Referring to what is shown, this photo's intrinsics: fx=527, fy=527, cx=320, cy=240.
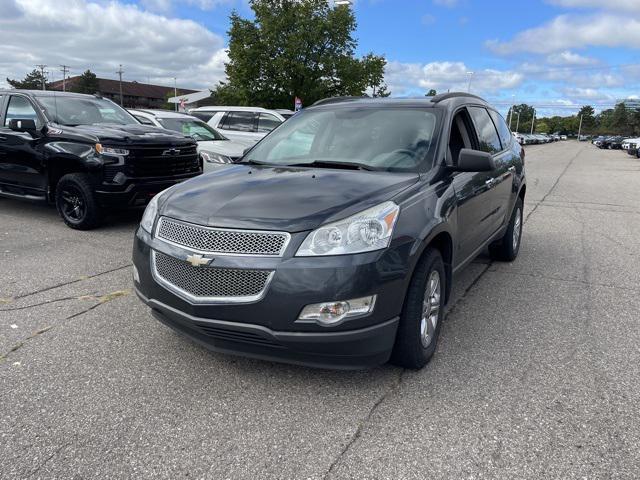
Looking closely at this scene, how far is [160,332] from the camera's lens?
388cm

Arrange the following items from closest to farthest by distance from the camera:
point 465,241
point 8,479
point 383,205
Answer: point 8,479, point 383,205, point 465,241

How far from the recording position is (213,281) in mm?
2889

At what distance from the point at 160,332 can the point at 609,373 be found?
10.1 feet

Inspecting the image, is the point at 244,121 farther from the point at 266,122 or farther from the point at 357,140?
the point at 357,140

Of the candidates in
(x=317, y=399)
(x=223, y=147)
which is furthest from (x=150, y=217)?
(x=223, y=147)

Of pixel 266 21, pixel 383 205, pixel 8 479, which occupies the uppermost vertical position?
pixel 266 21

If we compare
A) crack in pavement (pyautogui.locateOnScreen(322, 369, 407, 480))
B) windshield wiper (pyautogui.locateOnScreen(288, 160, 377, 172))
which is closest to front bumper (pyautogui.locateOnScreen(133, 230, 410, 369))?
crack in pavement (pyautogui.locateOnScreen(322, 369, 407, 480))

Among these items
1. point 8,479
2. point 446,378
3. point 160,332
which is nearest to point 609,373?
point 446,378

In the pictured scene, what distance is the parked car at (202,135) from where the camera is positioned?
32.3 ft

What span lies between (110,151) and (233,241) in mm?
4724

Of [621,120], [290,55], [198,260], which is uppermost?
[621,120]

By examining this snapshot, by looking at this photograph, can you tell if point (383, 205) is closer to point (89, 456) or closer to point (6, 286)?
point (89, 456)

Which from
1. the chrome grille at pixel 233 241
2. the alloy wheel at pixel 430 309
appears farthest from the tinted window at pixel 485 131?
the chrome grille at pixel 233 241

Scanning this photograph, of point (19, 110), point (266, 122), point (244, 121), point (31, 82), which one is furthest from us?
point (31, 82)
